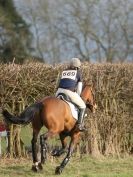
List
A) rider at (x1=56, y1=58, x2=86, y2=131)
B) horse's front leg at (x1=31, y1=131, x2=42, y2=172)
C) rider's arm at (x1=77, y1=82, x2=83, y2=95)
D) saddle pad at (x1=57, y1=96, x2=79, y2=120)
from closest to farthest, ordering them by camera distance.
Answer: horse's front leg at (x1=31, y1=131, x2=42, y2=172), saddle pad at (x1=57, y1=96, x2=79, y2=120), rider at (x1=56, y1=58, x2=86, y2=131), rider's arm at (x1=77, y1=82, x2=83, y2=95)

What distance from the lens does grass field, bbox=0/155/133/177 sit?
468 inches

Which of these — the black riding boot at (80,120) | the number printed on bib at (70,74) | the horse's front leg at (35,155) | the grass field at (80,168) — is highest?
the number printed on bib at (70,74)

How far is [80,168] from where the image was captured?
518 inches

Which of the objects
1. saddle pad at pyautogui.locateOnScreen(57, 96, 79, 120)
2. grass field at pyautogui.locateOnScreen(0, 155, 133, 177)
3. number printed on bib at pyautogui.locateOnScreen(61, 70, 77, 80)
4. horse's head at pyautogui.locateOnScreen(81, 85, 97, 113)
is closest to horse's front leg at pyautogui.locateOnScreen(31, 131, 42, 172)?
grass field at pyautogui.locateOnScreen(0, 155, 133, 177)

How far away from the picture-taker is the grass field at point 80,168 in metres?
11.9

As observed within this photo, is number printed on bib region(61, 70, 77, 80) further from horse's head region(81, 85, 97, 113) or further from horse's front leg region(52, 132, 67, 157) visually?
horse's front leg region(52, 132, 67, 157)

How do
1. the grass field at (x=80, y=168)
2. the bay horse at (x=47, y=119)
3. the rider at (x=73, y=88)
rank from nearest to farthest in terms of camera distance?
the bay horse at (x=47, y=119) → the grass field at (x=80, y=168) → the rider at (x=73, y=88)

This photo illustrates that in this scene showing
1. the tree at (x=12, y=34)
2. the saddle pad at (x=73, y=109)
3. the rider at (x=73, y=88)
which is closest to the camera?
the saddle pad at (x=73, y=109)

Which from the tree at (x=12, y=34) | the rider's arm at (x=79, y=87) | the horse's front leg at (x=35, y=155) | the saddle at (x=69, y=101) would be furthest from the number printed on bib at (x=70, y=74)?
the tree at (x=12, y=34)

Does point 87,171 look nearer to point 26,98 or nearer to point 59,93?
point 59,93

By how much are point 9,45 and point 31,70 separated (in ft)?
88.3

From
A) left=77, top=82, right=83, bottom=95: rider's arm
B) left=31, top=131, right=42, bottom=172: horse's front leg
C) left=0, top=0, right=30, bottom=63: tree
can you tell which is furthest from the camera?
left=0, top=0, right=30, bottom=63: tree

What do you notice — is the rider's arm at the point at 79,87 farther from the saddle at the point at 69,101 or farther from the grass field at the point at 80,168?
the grass field at the point at 80,168

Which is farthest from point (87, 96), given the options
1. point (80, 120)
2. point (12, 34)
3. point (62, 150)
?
point (12, 34)
